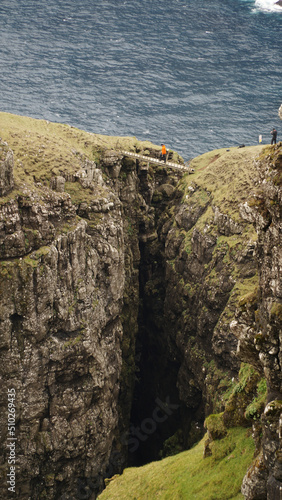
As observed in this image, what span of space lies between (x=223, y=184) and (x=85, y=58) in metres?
88.0

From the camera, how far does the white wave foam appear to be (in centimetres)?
18284

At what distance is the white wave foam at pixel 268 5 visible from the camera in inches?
7198

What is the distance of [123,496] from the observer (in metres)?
56.5

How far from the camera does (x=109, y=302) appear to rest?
78.6 metres

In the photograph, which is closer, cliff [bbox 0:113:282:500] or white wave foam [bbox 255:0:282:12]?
cliff [bbox 0:113:282:500]

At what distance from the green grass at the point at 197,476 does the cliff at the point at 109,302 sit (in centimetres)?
184

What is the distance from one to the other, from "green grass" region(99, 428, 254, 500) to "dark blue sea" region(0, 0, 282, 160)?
3157 inches

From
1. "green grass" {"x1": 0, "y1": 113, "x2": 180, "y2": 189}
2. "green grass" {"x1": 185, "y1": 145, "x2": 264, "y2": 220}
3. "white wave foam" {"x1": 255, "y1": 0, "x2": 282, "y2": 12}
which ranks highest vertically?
"white wave foam" {"x1": 255, "y1": 0, "x2": 282, "y2": 12}

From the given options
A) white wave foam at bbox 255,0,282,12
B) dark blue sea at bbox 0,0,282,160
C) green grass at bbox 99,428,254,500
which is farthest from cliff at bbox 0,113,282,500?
white wave foam at bbox 255,0,282,12

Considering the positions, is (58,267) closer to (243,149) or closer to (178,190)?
(178,190)

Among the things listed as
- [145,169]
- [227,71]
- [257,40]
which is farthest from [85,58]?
[145,169]

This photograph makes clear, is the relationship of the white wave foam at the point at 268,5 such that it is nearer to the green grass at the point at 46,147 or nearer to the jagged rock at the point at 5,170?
the green grass at the point at 46,147

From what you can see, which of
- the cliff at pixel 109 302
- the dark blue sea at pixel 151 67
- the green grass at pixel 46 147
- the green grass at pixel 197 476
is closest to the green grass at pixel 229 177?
the cliff at pixel 109 302

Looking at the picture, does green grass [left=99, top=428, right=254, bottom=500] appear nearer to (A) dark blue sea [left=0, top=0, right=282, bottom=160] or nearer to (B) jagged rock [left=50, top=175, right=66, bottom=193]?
(B) jagged rock [left=50, top=175, right=66, bottom=193]
